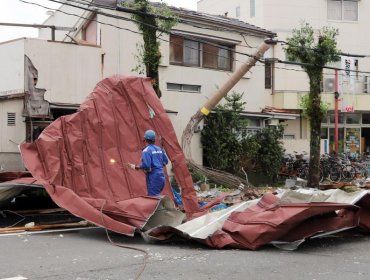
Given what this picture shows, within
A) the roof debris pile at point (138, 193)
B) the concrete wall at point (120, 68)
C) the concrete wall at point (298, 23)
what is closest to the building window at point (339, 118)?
the concrete wall at point (298, 23)

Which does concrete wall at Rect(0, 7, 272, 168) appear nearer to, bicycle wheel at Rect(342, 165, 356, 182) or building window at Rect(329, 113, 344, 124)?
bicycle wheel at Rect(342, 165, 356, 182)

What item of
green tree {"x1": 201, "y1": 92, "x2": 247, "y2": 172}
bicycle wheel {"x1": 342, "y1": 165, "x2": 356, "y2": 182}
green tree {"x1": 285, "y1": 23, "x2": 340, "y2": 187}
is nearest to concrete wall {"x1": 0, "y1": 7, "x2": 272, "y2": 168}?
green tree {"x1": 201, "y1": 92, "x2": 247, "y2": 172}

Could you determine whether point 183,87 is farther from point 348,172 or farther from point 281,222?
point 281,222

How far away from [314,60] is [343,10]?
1625 centimetres

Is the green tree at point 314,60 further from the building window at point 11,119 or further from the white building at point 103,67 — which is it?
the building window at point 11,119

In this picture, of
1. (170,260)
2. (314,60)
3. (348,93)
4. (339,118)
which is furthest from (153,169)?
(339,118)

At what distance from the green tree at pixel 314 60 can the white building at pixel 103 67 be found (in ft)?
8.02

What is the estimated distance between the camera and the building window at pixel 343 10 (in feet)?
106

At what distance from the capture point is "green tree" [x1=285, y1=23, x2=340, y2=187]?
18.1 m

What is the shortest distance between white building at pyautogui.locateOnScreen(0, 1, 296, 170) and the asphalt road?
7.16 meters

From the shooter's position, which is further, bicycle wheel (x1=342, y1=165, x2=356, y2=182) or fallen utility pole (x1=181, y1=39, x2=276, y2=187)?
bicycle wheel (x1=342, y1=165, x2=356, y2=182)

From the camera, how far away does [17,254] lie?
7414 millimetres

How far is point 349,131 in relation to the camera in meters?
31.8

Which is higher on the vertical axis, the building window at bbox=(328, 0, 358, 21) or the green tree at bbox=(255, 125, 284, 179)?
the building window at bbox=(328, 0, 358, 21)
